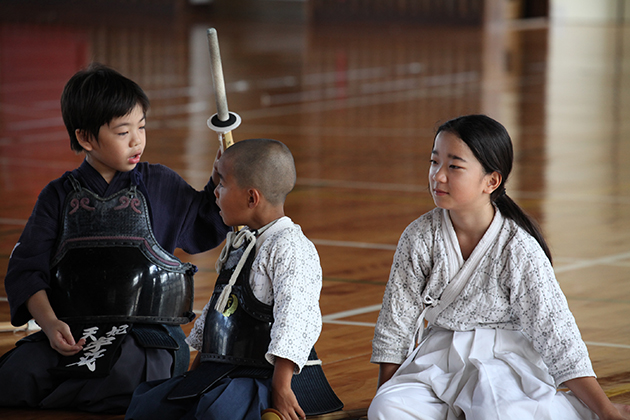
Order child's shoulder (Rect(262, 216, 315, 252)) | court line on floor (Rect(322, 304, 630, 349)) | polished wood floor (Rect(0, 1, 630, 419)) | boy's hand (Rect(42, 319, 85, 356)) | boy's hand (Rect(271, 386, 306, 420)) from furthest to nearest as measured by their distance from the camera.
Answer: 1. polished wood floor (Rect(0, 1, 630, 419))
2. court line on floor (Rect(322, 304, 630, 349))
3. boy's hand (Rect(42, 319, 85, 356))
4. child's shoulder (Rect(262, 216, 315, 252))
5. boy's hand (Rect(271, 386, 306, 420))

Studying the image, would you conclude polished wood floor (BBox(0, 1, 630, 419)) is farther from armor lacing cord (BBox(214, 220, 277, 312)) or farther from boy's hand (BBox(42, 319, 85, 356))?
armor lacing cord (BBox(214, 220, 277, 312))

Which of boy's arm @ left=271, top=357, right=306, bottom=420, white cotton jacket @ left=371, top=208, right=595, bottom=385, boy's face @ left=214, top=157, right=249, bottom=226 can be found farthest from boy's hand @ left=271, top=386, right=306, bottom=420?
boy's face @ left=214, top=157, right=249, bottom=226

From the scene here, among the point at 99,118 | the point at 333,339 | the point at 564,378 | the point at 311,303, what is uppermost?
the point at 99,118

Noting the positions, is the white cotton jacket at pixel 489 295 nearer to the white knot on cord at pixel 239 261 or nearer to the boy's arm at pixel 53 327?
the white knot on cord at pixel 239 261

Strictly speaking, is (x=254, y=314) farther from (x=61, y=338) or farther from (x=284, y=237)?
(x=61, y=338)

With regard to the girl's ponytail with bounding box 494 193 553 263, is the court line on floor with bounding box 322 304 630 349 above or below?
below

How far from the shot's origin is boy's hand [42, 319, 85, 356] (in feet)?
6.31

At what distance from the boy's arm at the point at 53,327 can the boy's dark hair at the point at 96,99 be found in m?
0.33

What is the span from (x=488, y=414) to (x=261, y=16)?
52.7 feet

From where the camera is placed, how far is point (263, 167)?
177 centimetres

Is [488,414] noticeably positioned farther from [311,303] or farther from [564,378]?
[311,303]

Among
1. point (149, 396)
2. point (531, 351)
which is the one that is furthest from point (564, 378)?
point (149, 396)

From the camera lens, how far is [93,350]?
1.94 m

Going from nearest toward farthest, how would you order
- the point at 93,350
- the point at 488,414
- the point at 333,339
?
the point at 488,414
the point at 93,350
the point at 333,339
